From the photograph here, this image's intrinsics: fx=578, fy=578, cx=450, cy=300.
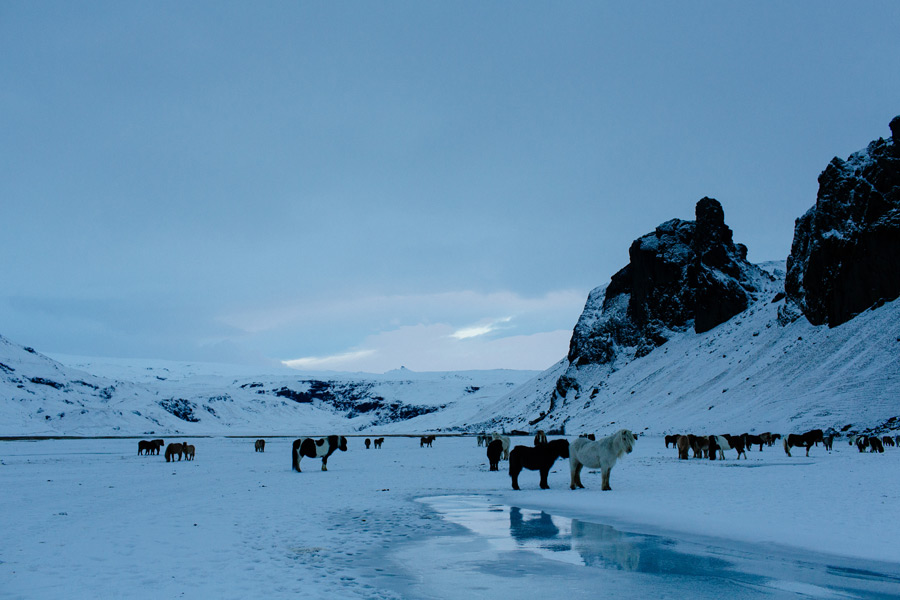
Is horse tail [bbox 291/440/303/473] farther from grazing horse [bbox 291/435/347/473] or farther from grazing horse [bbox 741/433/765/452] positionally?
grazing horse [bbox 741/433/765/452]

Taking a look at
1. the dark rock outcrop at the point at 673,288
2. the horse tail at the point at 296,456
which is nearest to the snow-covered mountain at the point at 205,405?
the dark rock outcrop at the point at 673,288

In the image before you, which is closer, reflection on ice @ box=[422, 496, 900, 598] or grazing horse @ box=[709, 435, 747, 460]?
reflection on ice @ box=[422, 496, 900, 598]

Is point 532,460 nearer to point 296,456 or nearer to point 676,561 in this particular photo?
point 676,561

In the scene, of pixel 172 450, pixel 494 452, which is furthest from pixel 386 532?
pixel 172 450

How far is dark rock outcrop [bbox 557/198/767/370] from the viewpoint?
290 ft

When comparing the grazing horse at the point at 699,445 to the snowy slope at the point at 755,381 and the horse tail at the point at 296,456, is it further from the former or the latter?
the snowy slope at the point at 755,381

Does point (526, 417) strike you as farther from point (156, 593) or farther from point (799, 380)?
point (156, 593)

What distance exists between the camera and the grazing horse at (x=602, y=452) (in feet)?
60.2

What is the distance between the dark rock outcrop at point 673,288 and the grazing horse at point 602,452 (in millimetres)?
76012

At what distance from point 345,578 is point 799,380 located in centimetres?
5931

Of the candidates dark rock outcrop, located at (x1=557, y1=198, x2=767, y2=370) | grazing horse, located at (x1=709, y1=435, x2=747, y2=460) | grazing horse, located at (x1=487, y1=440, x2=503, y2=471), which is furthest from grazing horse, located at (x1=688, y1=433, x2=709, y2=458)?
dark rock outcrop, located at (x1=557, y1=198, x2=767, y2=370)

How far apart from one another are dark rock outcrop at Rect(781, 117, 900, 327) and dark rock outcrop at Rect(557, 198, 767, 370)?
18069mm

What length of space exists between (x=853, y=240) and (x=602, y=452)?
58.2 m

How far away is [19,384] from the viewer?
80.8 meters
